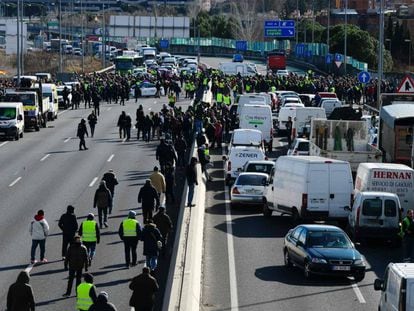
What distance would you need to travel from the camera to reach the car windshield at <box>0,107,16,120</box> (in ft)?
187

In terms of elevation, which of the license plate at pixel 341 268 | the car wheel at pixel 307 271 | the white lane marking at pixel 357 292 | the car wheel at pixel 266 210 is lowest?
the car wheel at pixel 266 210

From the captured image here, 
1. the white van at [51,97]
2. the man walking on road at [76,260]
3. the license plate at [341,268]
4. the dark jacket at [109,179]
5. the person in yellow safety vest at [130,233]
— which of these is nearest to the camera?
the man walking on road at [76,260]

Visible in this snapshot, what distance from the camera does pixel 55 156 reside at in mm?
51125

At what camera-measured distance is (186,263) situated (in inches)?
944

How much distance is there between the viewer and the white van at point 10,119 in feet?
188

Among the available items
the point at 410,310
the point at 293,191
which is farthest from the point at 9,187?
the point at 410,310

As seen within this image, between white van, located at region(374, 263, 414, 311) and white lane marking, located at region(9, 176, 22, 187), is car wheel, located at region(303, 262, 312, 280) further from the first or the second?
white lane marking, located at region(9, 176, 22, 187)

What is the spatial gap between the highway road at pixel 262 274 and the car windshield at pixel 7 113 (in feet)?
75.1

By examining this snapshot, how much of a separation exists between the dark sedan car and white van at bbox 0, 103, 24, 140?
31976mm

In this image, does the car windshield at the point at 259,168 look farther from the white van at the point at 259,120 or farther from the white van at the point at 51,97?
the white van at the point at 51,97

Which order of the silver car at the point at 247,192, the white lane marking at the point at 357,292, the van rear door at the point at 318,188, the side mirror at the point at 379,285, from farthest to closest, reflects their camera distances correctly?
the silver car at the point at 247,192 < the van rear door at the point at 318,188 < the white lane marking at the point at 357,292 < the side mirror at the point at 379,285

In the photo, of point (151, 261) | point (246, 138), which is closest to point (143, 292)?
point (151, 261)

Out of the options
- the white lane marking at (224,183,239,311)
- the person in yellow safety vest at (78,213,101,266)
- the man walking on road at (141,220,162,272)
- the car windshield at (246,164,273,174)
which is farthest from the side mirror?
the car windshield at (246,164,273,174)

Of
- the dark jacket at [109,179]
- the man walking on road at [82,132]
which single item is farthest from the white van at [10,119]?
the dark jacket at [109,179]
